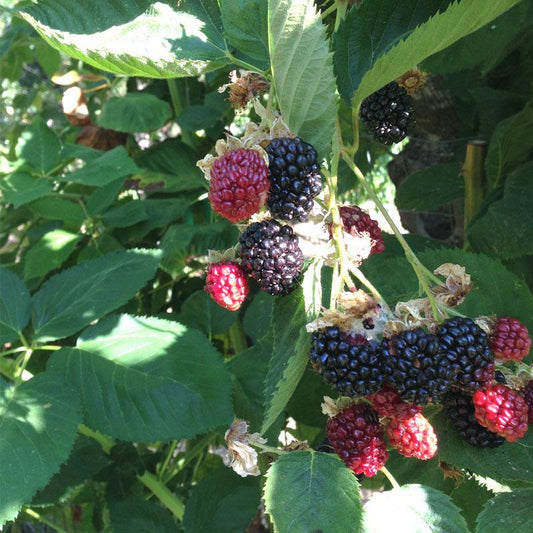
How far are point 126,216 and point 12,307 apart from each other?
0.31m

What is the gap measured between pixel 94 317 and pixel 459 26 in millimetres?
609

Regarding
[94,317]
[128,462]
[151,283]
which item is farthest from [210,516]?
[151,283]

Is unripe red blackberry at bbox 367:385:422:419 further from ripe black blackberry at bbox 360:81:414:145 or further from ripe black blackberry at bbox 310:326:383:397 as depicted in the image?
ripe black blackberry at bbox 360:81:414:145

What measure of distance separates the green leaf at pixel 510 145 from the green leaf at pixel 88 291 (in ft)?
1.77

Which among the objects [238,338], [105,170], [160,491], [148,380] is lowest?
[160,491]

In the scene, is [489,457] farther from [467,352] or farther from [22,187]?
[22,187]

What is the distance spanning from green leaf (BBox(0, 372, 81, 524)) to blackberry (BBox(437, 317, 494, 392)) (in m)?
0.45

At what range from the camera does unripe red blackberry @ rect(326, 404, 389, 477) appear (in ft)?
1.76

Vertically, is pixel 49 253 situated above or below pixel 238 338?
above

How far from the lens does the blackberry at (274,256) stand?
51 centimetres

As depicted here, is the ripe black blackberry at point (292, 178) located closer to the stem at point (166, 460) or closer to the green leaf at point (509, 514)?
the green leaf at point (509, 514)

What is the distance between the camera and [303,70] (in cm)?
50

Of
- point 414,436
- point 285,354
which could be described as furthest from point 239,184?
point 414,436

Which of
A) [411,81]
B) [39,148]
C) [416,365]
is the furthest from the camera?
[39,148]
